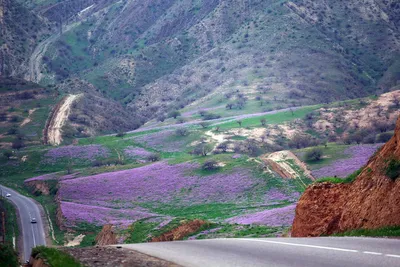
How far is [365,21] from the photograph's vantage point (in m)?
132

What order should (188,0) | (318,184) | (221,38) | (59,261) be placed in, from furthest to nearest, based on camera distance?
1. (188,0)
2. (221,38)
3. (318,184)
4. (59,261)

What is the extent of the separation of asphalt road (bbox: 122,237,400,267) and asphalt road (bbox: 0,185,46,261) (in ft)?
89.4

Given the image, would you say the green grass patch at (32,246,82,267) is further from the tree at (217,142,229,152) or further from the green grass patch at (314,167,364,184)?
the tree at (217,142,229,152)

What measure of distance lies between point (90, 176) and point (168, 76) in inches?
2788

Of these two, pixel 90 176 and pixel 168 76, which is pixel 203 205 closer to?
pixel 90 176

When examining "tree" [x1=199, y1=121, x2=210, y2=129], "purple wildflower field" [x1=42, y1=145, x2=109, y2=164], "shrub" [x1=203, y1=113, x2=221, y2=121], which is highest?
"shrub" [x1=203, y1=113, x2=221, y2=121]

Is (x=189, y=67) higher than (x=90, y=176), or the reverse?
(x=189, y=67)

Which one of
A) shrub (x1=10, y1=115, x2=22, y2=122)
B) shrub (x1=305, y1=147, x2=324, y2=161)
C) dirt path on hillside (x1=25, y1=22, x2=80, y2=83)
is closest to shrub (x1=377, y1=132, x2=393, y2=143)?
shrub (x1=305, y1=147, x2=324, y2=161)

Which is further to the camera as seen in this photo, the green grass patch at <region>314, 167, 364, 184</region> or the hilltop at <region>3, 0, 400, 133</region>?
the hilltop at <region>3, 0, 400, 133</region>

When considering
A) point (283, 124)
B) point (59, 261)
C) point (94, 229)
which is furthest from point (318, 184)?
point (283, 124)

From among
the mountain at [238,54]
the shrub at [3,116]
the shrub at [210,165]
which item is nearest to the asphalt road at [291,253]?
the shrub at [210,165]

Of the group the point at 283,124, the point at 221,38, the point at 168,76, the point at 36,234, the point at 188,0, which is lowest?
the point at 36,234

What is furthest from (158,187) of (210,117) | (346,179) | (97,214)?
(346,179)

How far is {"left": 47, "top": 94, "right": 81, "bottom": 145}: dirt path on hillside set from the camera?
3563 inches
